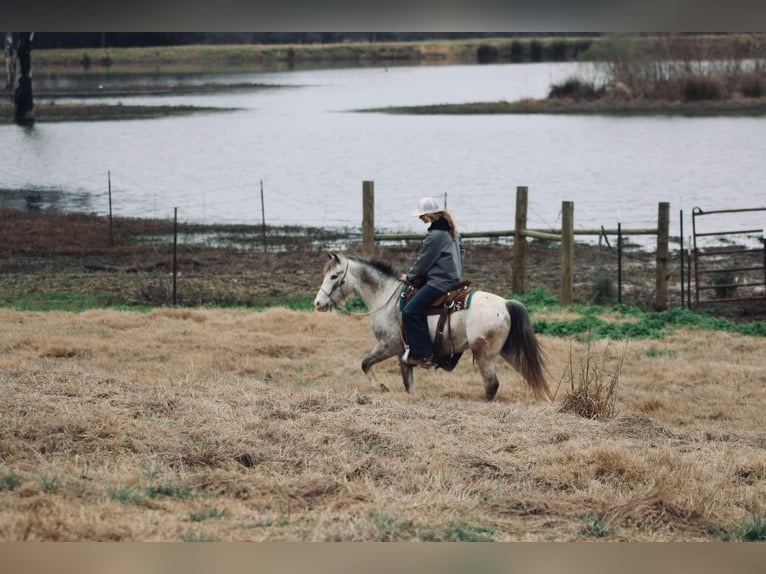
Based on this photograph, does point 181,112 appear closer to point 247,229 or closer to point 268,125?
point 268,125

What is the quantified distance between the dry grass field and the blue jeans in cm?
55

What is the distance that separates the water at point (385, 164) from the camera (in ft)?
99.5

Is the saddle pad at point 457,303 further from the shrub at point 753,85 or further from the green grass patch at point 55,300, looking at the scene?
the shrub at point 753,85

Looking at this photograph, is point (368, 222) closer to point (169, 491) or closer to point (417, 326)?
point (417, 326)

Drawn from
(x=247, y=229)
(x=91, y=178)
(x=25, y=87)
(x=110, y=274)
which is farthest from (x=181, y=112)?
(x=110, y=274)

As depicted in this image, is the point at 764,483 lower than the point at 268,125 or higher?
lower

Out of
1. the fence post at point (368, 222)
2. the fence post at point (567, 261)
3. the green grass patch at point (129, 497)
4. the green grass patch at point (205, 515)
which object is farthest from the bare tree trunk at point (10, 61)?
the green grass patch at point (205, 515)

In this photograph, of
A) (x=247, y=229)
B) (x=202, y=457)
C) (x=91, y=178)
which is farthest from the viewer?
(x=91, y=178)

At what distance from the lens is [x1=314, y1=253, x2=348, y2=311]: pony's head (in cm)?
1098

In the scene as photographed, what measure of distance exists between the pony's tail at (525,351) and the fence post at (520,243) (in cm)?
715

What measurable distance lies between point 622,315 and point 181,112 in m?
39.0

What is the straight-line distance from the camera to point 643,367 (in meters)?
12.3

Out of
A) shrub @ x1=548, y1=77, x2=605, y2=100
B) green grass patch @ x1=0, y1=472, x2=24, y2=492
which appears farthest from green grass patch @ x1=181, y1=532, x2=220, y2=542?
shrub @ x1=548, y1=77, x2=605, y2=100

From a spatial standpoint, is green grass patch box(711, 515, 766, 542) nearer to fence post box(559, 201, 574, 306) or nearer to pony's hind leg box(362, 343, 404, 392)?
pony's hind leg box(362, 343, 404, 392)
